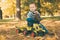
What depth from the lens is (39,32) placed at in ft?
6.61

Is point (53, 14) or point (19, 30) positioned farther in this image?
point (53, 14)

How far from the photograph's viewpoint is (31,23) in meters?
2.01

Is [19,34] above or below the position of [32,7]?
below

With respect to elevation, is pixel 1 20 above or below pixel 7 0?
below

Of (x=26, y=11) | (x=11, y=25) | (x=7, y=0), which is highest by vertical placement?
(x=7, y=0)

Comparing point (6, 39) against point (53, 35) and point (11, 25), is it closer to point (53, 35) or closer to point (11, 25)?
point (11, 25)

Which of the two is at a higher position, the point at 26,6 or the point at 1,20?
the point at 26,6

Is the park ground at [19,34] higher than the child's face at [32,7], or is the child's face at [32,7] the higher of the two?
the child's face at [32,7]

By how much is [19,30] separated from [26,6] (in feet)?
1.09

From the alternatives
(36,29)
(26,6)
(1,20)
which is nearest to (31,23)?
(36,29)

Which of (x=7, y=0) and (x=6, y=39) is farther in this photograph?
(x=7, y=0)

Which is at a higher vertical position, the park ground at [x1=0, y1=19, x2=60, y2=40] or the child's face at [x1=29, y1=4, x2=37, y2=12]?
the child's face at [x1=29, y1=4, x2=37, y2=12]

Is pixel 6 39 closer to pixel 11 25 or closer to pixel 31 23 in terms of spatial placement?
pixel 11 25

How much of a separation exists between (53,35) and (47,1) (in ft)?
1.65
